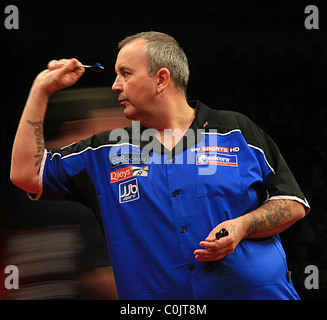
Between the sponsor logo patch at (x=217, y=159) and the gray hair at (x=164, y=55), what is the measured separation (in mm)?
376

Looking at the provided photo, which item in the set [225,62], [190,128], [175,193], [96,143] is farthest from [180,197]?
[225,62]

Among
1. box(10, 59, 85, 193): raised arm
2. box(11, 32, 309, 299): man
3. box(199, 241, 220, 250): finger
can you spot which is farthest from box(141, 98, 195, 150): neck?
box(199, 241, 220, 250): finger

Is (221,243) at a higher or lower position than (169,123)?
lower

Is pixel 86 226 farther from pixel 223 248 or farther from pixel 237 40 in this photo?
pixel 237 40

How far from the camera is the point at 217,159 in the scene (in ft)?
6.22

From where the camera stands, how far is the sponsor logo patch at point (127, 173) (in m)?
1.90

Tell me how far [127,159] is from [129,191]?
153 millimetres

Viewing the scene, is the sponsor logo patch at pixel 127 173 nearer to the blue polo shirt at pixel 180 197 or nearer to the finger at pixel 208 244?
the blue polo shirt at pixel 180 197

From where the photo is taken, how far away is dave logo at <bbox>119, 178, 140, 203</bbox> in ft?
6.08

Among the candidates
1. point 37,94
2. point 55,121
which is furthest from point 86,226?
point 37,94

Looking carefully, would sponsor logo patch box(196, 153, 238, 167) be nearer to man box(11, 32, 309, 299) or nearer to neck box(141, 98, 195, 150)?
man box(11, 32, 309, 299)

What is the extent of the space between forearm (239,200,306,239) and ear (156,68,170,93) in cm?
67

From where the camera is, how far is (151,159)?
1925 millimetres

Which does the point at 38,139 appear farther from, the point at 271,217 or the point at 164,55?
the point at 271,217
